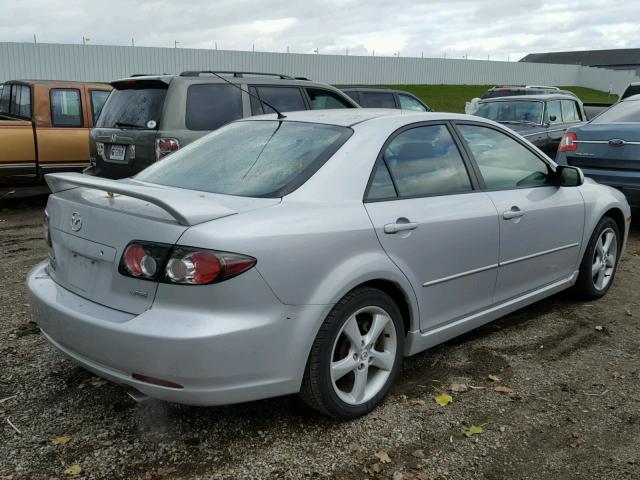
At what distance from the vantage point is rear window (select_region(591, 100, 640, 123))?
306 inches

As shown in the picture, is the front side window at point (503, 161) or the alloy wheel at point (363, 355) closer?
the alloy wheel at point (363, 355)

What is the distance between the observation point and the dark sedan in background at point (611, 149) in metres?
7.16

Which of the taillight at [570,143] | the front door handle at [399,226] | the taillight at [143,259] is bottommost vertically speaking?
the taillight at [143,259]

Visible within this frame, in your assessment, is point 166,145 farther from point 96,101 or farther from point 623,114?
point 623,114

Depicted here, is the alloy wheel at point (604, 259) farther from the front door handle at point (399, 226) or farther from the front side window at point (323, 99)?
the front side window at point (323, 99)

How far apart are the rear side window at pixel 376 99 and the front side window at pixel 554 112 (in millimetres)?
2910

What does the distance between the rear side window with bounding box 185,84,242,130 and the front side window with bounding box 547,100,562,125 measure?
655 centimetres

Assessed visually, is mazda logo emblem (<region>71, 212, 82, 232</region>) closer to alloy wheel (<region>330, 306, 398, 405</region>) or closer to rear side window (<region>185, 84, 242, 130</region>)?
alloy wheel (<region>330, 306, 398, 405</region>)

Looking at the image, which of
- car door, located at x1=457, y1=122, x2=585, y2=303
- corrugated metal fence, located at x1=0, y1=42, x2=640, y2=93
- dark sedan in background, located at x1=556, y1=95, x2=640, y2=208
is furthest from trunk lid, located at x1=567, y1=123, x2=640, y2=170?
corrugated metal fence, located at x1=0, y1=42, x2=640, y2=93

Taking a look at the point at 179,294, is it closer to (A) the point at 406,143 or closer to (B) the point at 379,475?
(B) the point at 379,475

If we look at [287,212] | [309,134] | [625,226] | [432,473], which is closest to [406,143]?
[309,134]

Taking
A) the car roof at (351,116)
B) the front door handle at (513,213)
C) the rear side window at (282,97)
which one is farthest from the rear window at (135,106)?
the front door handle at (513,213)

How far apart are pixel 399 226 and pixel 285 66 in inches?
1508

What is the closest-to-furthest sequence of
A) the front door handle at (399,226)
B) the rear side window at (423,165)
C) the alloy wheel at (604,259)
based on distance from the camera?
the front door handle at (399,226) → the rear side window at (423,165) → the alloy wheel at (604,259)
